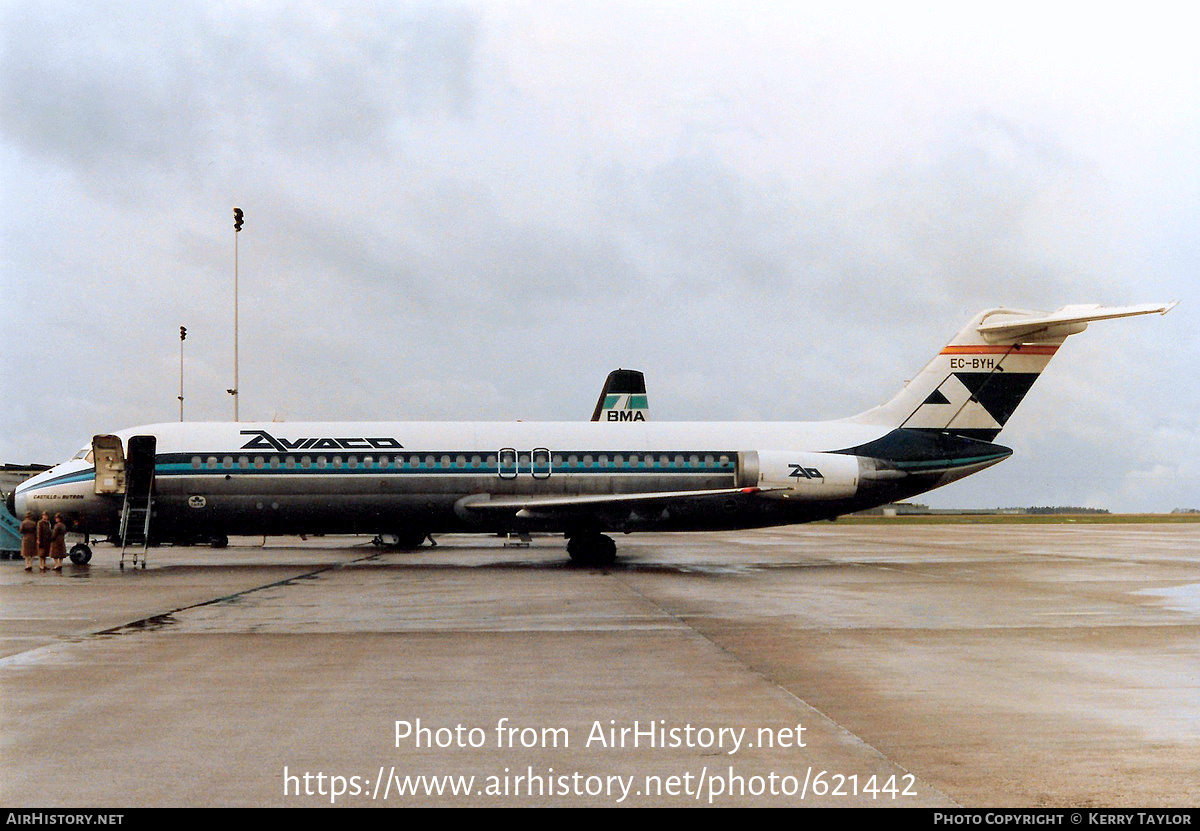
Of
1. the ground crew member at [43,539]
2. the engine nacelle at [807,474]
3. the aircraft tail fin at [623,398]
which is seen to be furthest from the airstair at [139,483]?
the aircraft tail fin at [623,398]

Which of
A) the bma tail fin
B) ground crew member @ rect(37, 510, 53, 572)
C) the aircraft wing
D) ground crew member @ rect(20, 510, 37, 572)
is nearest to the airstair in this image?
ground crew member @ rect(37, 510, 53, 572)

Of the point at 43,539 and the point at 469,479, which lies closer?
the point at 43,539

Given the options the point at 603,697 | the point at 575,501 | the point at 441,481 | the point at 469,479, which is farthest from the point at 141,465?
the point at 603,697

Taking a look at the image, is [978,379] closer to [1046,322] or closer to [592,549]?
[1046,322]

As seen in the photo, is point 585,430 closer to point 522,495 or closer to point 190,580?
point 522,495

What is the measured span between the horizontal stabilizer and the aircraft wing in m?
7.21

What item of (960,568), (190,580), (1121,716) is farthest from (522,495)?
(1121,716)

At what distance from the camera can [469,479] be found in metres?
25.1

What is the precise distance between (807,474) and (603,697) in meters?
17.3

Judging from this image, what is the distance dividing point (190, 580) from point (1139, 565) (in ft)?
70.0

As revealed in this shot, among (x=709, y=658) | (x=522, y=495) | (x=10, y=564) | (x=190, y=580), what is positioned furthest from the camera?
(x=10, y=564)

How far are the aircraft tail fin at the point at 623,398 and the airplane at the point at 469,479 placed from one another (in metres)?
27.9

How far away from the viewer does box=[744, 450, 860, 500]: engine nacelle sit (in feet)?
82.0

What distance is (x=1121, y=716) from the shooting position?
25.7 feet
